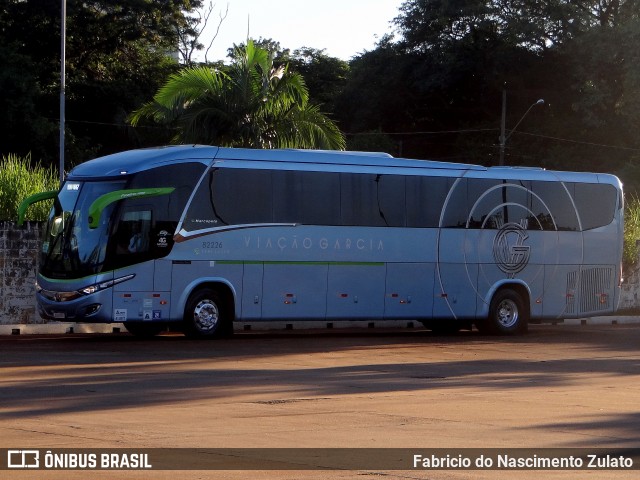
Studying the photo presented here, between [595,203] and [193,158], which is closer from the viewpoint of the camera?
[193,158]

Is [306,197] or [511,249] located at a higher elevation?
[306,197]

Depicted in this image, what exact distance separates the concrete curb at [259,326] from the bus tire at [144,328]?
5.59 ft

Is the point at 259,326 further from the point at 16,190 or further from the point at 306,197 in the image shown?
the point at 16,190

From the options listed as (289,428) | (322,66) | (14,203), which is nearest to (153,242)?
(14,203)

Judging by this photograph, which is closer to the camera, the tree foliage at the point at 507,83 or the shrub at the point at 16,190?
the shrub at the point at 16,190

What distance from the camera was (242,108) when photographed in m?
30.3

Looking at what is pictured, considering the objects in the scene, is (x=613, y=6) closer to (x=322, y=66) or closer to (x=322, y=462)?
(x=322, y=66)

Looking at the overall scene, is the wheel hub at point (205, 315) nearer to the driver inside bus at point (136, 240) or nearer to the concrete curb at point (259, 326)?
the driver inside bus at point (136, 240)

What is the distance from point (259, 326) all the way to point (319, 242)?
14.0ft

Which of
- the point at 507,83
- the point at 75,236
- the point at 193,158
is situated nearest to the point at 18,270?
the point at 75,236

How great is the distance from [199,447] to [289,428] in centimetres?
150

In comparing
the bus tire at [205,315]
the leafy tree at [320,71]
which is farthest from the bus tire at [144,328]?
the leafy tree at [320,71]

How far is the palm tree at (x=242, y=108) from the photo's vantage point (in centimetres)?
3008

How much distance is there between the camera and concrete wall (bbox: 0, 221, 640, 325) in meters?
24.3
